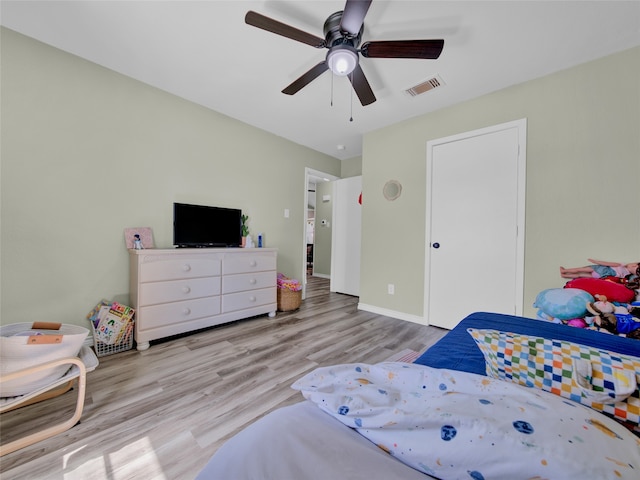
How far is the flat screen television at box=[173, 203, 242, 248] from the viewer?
2625 millimetres

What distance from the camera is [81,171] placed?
7.01 ft

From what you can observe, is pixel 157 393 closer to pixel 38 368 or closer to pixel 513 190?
pixel 38 368

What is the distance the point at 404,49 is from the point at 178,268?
2540 millimetres

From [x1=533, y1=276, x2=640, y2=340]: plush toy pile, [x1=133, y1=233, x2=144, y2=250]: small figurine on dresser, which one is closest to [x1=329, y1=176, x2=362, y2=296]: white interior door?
[x1=533, y1=276, x2=640, y2=340]: plush toy pile

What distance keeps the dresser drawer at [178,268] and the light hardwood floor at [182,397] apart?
0.63 m

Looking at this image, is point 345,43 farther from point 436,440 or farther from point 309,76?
point 436,440

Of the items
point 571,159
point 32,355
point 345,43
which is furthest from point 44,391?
point 571,159

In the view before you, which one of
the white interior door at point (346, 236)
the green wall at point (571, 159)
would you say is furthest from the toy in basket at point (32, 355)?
the white interior door at point (346, 236)

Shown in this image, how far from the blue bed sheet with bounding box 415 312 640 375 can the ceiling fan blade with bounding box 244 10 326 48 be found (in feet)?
6.19

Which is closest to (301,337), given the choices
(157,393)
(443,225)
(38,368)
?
(157,393)

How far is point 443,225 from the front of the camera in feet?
9.28

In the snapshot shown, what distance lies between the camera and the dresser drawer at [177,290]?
7.18 ft

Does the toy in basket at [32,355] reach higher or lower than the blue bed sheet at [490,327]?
lower

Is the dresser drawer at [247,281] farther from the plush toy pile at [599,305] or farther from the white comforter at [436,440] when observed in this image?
the plush toy pile at [599,305]
